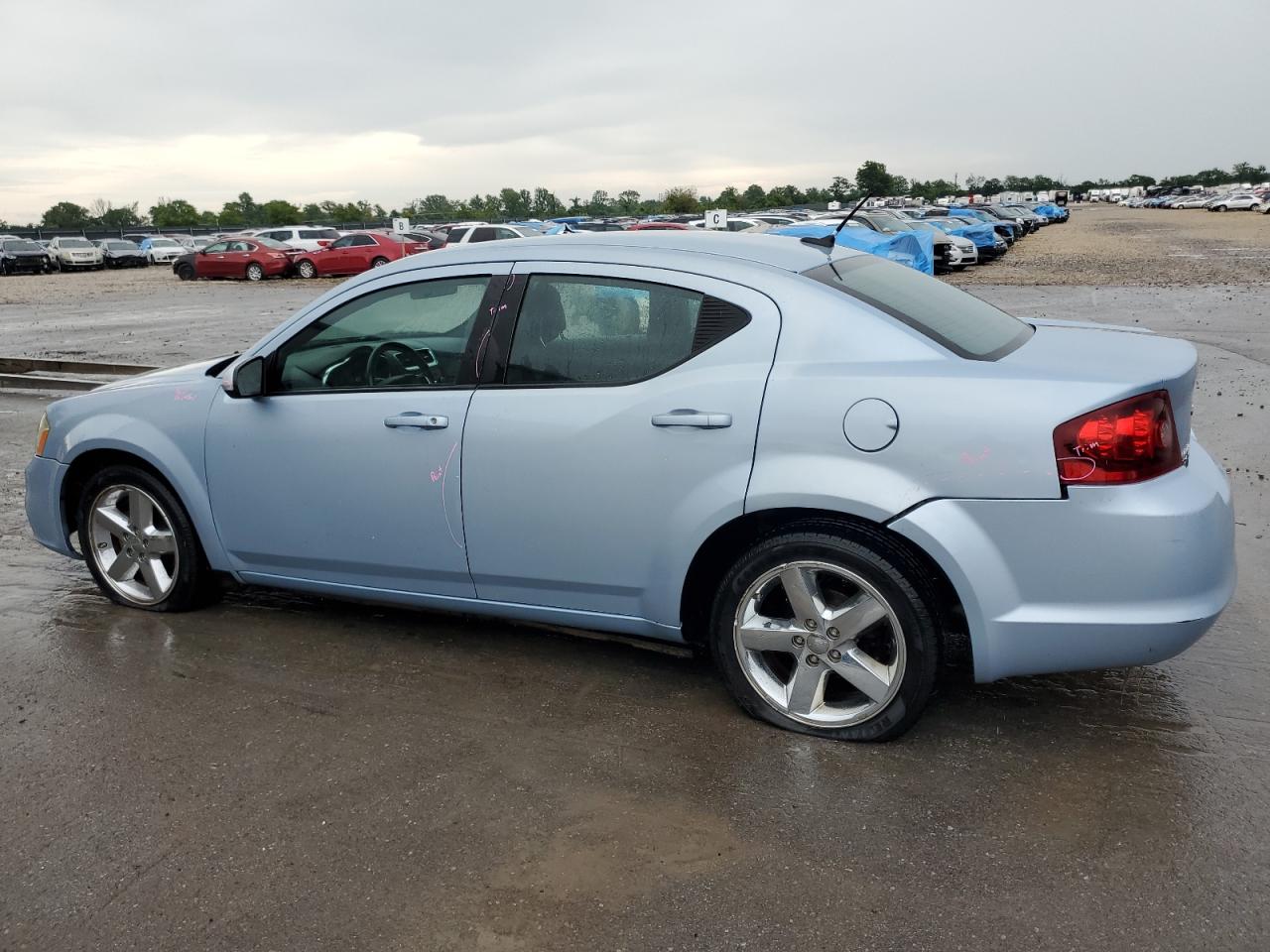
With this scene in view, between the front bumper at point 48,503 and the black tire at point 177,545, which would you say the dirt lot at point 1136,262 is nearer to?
the black tire at point 177,545

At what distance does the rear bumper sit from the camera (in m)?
3.21

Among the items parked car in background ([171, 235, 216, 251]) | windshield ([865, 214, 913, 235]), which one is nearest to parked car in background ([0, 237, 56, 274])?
parked car in background ([171, 235, 216, 251])

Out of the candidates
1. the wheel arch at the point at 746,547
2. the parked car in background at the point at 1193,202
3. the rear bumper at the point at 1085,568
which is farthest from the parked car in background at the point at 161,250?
the parked car in background at the point at 1193,202

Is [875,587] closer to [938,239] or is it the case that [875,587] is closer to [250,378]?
[250,378]

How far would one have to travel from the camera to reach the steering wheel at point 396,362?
4.27 meters

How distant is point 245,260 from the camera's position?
36.2m

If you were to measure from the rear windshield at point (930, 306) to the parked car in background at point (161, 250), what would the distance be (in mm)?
53547

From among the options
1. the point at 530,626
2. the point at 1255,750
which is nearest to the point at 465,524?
the point at 530,626

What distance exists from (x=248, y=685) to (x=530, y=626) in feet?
3.86

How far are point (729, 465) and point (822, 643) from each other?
2.12 ft

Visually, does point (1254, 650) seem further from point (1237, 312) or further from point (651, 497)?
point (1237, 312)

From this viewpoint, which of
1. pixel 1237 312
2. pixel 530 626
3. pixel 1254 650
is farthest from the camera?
pixel 1237 312

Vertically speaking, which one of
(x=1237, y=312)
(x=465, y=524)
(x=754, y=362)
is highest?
(x=754, y=362)

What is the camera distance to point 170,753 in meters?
3.70
